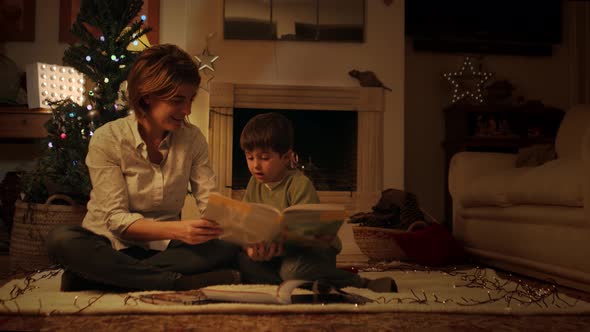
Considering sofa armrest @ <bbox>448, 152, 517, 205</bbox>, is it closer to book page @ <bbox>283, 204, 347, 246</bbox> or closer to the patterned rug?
the patterned rug

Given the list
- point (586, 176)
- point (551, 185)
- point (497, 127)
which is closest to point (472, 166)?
point (551, 185)

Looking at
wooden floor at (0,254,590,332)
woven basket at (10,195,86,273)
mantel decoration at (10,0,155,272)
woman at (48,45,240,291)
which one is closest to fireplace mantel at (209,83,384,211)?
mantel decoration at (10,0,155,272)

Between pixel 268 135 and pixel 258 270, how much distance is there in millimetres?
393

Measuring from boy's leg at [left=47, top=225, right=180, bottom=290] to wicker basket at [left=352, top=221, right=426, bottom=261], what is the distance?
1317mm

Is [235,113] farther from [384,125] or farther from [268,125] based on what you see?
[268,125]

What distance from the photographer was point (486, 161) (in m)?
2.66

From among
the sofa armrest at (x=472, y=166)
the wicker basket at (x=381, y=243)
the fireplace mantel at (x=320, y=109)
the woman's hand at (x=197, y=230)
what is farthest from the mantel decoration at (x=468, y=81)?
the woman's hand at (x=197, y=230)

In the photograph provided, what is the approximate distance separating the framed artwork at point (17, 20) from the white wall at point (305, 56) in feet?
0.60

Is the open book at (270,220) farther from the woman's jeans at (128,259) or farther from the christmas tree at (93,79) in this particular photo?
the christmas tree at (93,79)

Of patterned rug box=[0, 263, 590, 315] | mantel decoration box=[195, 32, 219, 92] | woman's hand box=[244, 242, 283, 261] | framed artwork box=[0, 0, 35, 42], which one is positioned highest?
framed artwork box=[0, 0, 35, 42]

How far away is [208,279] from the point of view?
148 cm

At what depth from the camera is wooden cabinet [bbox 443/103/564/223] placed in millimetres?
3797

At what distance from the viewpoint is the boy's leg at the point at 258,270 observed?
157cm

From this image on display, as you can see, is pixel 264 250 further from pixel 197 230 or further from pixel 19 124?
pixel 19 124
